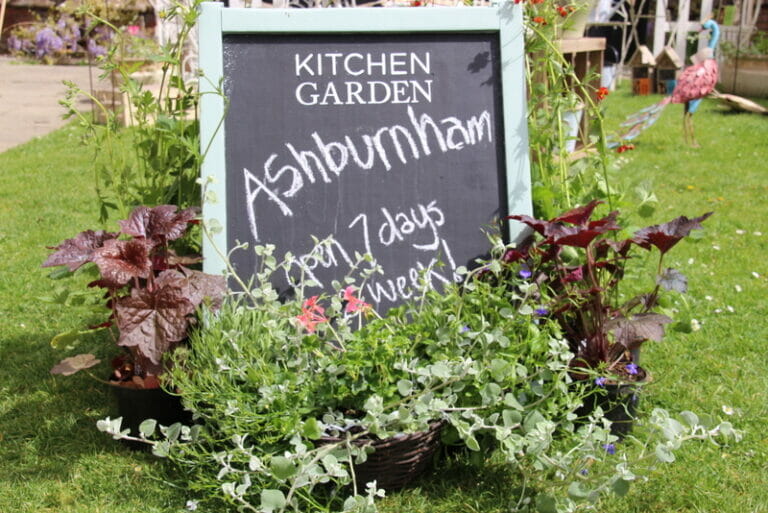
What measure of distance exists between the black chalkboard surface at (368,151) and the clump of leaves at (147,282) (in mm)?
202

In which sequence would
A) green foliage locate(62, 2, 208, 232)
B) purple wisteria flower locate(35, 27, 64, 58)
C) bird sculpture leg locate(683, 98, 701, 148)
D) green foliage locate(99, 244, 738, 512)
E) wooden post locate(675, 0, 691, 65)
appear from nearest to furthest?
green foliage locate(99, 244, 738, 512) < green foliage locate(62, 2, 208, 232) < bird sculpture leg locate(683, 98, 701, 148) < wooden post locate(675, 0, 691, 65) < purple wisteria flower locate(35, 27, 64, 58)

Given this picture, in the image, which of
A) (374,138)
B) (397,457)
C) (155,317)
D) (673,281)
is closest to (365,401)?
(397,457)

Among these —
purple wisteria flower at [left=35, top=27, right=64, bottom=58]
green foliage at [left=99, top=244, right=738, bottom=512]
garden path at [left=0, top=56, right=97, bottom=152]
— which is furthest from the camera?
purple wisteria flower at [left=35, top=27, right=64, bottom=58]

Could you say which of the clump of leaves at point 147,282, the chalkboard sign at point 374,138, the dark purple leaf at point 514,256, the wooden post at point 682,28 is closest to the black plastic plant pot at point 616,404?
the dark purple leaf at point 514,256

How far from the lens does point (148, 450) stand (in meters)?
2.21


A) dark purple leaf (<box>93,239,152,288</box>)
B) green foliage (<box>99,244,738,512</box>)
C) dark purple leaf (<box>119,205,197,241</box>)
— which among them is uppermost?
dark purple leaf (<box>119,205,197,241</box>)

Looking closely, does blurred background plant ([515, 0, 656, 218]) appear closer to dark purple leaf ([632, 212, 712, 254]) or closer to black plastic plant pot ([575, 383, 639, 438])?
dark purple leaf ([632, 212, 712, 254])

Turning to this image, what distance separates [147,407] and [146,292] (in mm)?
345

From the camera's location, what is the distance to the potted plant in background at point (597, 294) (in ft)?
6.93

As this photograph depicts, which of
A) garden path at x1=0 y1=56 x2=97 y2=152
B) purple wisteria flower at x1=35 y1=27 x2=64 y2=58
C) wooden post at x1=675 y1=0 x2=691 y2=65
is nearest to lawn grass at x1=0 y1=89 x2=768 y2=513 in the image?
garden path at x1=0 y1=56 x2=97 y2=152

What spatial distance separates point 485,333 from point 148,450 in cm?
99

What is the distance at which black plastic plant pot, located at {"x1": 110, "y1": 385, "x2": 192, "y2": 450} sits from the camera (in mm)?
2170

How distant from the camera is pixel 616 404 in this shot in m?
2.16

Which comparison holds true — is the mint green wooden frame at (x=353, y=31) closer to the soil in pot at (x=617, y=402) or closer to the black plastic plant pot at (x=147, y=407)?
the black plastic plant pot at (x=147, y=407)
